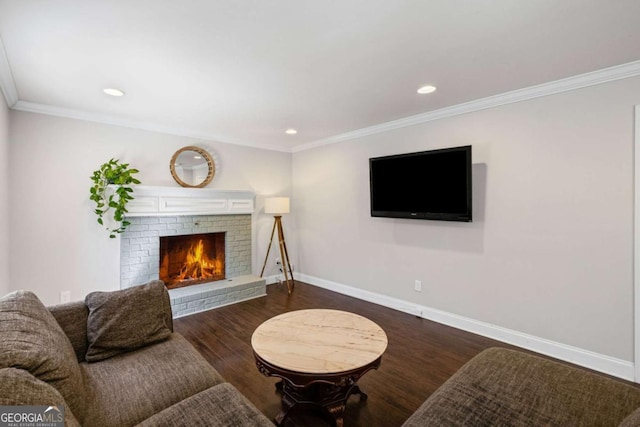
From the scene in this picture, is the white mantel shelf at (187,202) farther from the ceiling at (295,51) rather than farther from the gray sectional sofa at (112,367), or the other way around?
the gray sectional sofa at (112,367)

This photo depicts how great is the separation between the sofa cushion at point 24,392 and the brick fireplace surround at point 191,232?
287 cm

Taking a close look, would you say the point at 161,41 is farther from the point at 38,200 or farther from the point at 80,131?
the point at 38,200

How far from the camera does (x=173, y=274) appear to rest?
4.27m

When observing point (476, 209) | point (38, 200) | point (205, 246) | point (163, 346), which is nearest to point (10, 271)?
point (38, 200)

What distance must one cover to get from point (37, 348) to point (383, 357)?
7.86ft

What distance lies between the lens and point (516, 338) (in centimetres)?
283

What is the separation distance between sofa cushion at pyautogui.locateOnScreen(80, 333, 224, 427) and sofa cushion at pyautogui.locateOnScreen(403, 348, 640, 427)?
1104 millimetres

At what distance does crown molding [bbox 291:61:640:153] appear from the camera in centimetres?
229

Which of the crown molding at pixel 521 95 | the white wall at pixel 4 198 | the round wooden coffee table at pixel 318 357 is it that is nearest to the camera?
the round wooden coffee table at pixel 318 357

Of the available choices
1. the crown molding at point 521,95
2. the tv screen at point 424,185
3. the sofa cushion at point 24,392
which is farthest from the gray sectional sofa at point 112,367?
the crown molding at point 521,95

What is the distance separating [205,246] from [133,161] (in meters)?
1.58

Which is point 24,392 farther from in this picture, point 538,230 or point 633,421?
point 538,230

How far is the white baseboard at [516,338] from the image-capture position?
7.67ft

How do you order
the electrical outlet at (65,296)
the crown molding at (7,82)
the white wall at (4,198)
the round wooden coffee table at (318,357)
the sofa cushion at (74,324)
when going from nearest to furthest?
the round wooden coffee table at (318,357) → the sofa cushion at (74,324) → the crown molding at (7,82) → the white wall at (4,198) → the electrical outlet at (65,296)
